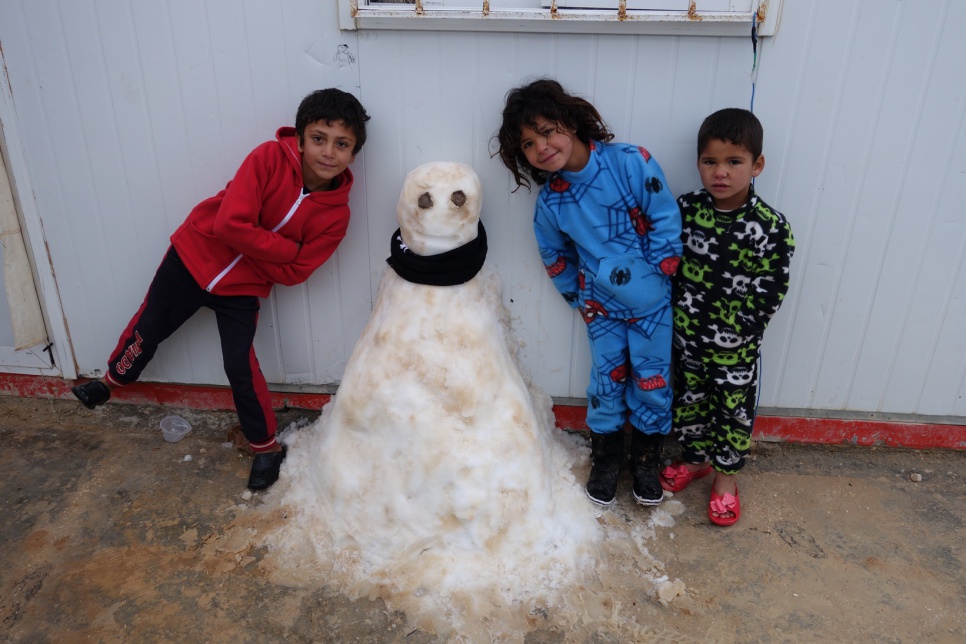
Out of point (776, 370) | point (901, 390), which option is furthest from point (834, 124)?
point (901, 390)

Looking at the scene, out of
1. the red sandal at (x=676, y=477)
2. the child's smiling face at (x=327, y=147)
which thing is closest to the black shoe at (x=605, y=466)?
the red sandal at (x=676, y=477)

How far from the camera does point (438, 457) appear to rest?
93.7 inches

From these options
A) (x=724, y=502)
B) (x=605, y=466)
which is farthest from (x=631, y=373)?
(x=724, y=502)

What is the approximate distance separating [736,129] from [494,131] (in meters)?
0.86

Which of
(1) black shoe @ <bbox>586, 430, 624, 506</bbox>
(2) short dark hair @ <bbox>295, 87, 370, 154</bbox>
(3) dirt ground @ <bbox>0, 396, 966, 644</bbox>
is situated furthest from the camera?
(1) black shoe @ <bbox>586, 430, 624, 506</bbox>

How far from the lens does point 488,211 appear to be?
106 inches

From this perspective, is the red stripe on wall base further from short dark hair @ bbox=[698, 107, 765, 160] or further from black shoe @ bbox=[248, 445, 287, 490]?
short dark hair @ bbox=[698, 107, 765, 160]

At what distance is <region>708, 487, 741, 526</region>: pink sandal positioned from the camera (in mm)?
2572

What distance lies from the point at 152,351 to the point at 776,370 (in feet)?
8.73

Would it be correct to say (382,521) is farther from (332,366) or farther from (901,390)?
(901,390)

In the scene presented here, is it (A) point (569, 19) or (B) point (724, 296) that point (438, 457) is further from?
(A) point (569, 19)

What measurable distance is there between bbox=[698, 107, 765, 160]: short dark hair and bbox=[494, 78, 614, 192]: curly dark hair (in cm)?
35

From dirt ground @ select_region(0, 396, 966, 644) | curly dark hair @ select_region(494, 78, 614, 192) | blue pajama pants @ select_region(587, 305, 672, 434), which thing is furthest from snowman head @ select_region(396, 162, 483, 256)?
dirt ground @ select_region(0, 396, 966, 644)

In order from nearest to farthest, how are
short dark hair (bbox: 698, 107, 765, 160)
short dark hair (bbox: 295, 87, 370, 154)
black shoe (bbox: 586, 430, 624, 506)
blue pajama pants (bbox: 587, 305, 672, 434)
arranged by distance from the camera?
short dark hair (bbox: 698, 107, 765, 160)
short dark hair (bbox: 295, 87, 370, 154)
blue pajama pants (bbox: 587, 305, 672, 434)
black shoe (bbox: 586, 430, 624, 506)
